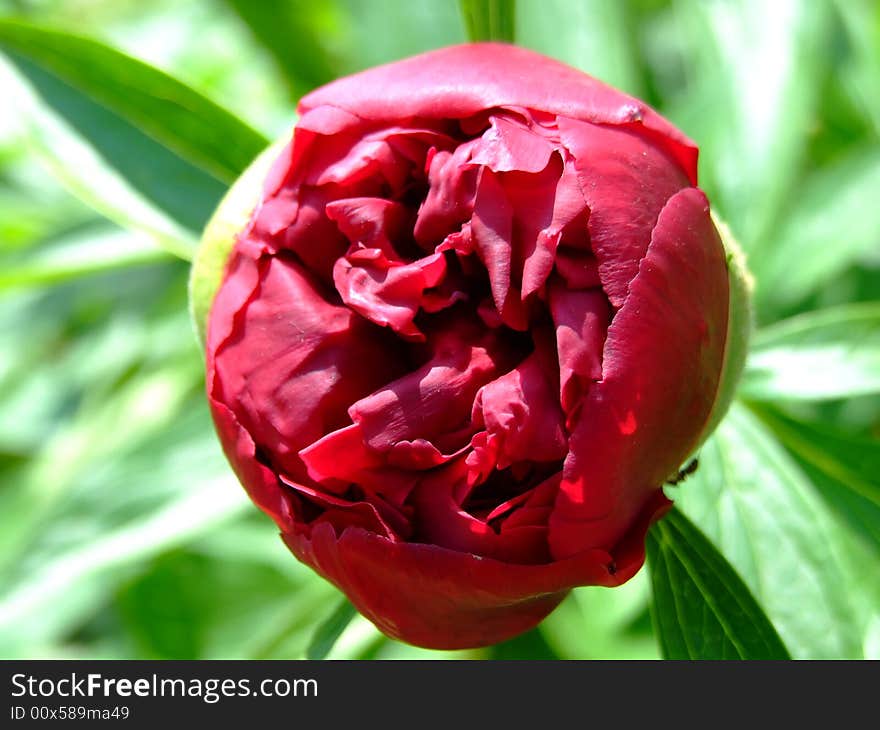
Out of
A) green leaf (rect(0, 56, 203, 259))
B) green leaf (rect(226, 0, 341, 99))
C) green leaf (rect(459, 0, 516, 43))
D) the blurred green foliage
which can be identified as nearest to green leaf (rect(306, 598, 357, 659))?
the blurred green foliage

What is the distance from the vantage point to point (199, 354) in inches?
73.8

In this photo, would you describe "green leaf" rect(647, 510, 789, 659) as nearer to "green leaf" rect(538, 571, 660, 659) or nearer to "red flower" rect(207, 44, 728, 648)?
"red flower" rect(207, 44, 728, 648)

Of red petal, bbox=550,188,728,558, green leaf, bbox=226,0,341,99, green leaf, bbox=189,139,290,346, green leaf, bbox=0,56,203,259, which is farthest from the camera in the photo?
green leaf, bbox=226,0,341,99

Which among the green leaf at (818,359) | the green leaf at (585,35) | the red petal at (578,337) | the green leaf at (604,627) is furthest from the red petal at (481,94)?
the green leaf at (604,627)

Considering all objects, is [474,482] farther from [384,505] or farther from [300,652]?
[300,652]

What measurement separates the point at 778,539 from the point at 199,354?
0.98 meters

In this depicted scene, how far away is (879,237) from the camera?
173 centimetres

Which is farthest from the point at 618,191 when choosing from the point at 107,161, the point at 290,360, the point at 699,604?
the point at 107,161

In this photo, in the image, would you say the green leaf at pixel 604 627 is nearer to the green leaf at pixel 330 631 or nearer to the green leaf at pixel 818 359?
the green leaf at pixel 818 359

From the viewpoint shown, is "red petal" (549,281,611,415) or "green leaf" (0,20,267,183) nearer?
"red petal" (549,281,611,415)

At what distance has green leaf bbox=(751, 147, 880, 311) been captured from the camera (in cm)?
166

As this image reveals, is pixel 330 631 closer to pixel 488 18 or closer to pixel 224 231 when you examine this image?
pixel 224 231

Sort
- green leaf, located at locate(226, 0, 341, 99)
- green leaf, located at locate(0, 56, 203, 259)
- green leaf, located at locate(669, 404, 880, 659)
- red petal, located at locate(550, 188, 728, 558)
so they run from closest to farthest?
red petal, located at locate(550, 188, 728, 558), green leaf, located at locate(669, 404, 880, 659), green leaf, located at locate(0, 56, 203, 259), green leaf, located at locate(226, 0, 341, 99)

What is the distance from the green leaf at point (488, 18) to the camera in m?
1.27
